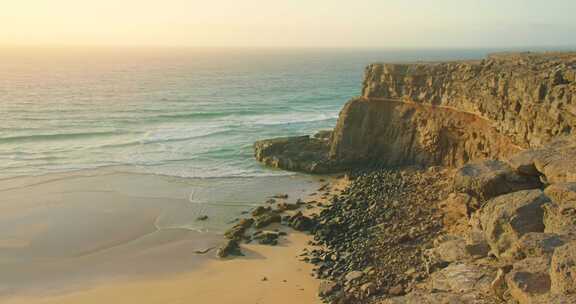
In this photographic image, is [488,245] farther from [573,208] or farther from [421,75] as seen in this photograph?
[421,75]

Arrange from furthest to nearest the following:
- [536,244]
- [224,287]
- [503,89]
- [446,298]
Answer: [503,89] < [224,287] < [446,298] < [536,244]

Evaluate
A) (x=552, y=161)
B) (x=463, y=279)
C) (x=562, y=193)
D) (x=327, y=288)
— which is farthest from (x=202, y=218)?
(x=562, y=193)

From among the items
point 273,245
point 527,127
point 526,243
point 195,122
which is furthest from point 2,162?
point 526,243

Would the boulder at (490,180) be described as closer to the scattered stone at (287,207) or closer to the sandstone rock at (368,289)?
the sandstone rock at (368,289)

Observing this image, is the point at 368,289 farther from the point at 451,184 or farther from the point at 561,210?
the point at 451,184

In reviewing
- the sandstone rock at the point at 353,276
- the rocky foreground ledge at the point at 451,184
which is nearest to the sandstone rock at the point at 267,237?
the rocky foreground ledge at the point at 451,184

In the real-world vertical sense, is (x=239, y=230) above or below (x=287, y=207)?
below

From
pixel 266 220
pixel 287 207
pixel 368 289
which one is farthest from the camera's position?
pixel 287 207

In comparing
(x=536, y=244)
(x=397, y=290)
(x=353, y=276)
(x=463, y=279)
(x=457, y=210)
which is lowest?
(x=353, y=276)
